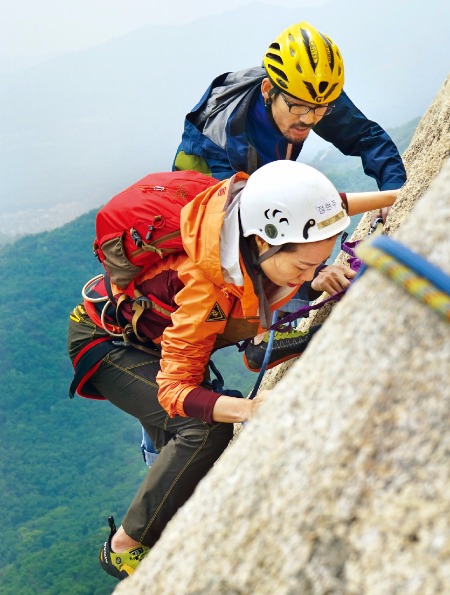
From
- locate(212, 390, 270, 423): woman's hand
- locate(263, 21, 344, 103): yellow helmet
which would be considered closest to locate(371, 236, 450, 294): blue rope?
locate(212, 390, 270, 423): woman's hand

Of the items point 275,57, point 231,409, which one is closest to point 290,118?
point 275,57

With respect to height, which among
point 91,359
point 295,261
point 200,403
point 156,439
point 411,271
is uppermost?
point 411,271

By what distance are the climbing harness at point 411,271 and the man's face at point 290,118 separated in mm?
3377

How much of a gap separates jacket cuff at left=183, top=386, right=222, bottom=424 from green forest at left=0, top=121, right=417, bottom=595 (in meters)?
47.9

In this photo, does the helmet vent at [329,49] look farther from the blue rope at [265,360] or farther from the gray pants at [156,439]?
the gray pants at [156,439]

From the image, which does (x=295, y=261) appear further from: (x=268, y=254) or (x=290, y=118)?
(x=290, y=118)

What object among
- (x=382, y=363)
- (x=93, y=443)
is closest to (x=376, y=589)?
(x=382, y=363)

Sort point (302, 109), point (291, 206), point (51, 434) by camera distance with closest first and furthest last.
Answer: point (291, 206) → point (302, 109) → point (51, 434)

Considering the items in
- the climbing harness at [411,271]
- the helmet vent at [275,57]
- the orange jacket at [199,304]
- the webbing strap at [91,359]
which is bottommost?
the webbing strap at [91,359]

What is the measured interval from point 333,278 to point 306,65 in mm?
1571

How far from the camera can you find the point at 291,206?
11.1ft

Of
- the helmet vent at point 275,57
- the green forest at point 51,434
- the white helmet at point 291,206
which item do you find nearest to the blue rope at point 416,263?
the white helmet at point 291,206

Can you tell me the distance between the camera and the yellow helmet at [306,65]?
4.83 meters

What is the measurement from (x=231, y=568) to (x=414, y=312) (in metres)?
0.70
